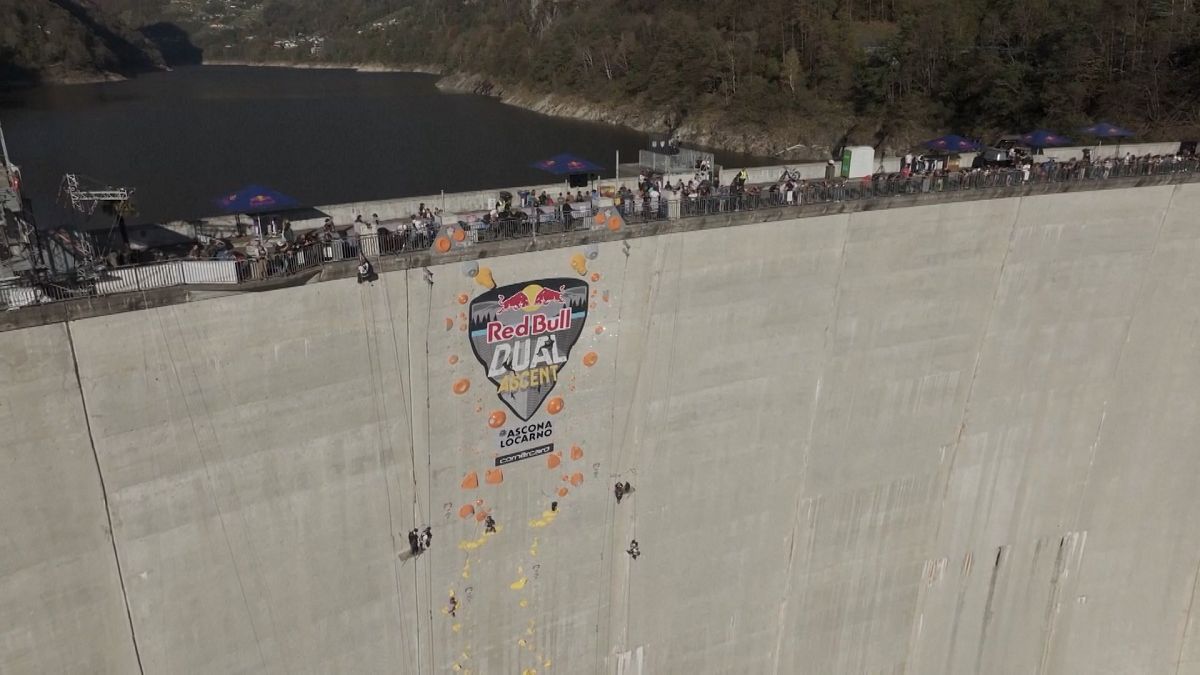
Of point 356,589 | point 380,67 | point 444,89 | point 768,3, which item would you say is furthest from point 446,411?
point 380,67

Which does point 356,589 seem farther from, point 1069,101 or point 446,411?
point 1069,101

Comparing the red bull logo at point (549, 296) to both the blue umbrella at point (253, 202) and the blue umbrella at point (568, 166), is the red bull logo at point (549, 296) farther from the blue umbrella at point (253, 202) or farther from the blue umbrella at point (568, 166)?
the blue umbrella at point (253, 202)

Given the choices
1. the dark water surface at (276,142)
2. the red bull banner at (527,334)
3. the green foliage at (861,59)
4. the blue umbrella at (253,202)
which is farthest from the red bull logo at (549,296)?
the green foliage at (861,59)

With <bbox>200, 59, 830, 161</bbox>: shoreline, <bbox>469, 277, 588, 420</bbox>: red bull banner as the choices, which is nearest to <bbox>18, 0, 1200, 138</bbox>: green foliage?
<bbox>200, 59, 830, 161</bbox>: shoreline

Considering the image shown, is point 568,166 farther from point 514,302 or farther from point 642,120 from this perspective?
point 642,120

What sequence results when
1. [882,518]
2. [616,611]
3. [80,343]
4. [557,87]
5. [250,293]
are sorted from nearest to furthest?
[80,343]
[250,293]
[616,611]
[882,518]
[557,87]

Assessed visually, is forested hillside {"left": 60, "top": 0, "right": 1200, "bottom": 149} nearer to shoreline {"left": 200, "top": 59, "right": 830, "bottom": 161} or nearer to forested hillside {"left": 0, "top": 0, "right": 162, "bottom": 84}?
shoreline {"left": 200, "top": 59, "right": 830, "bottom": 161}
